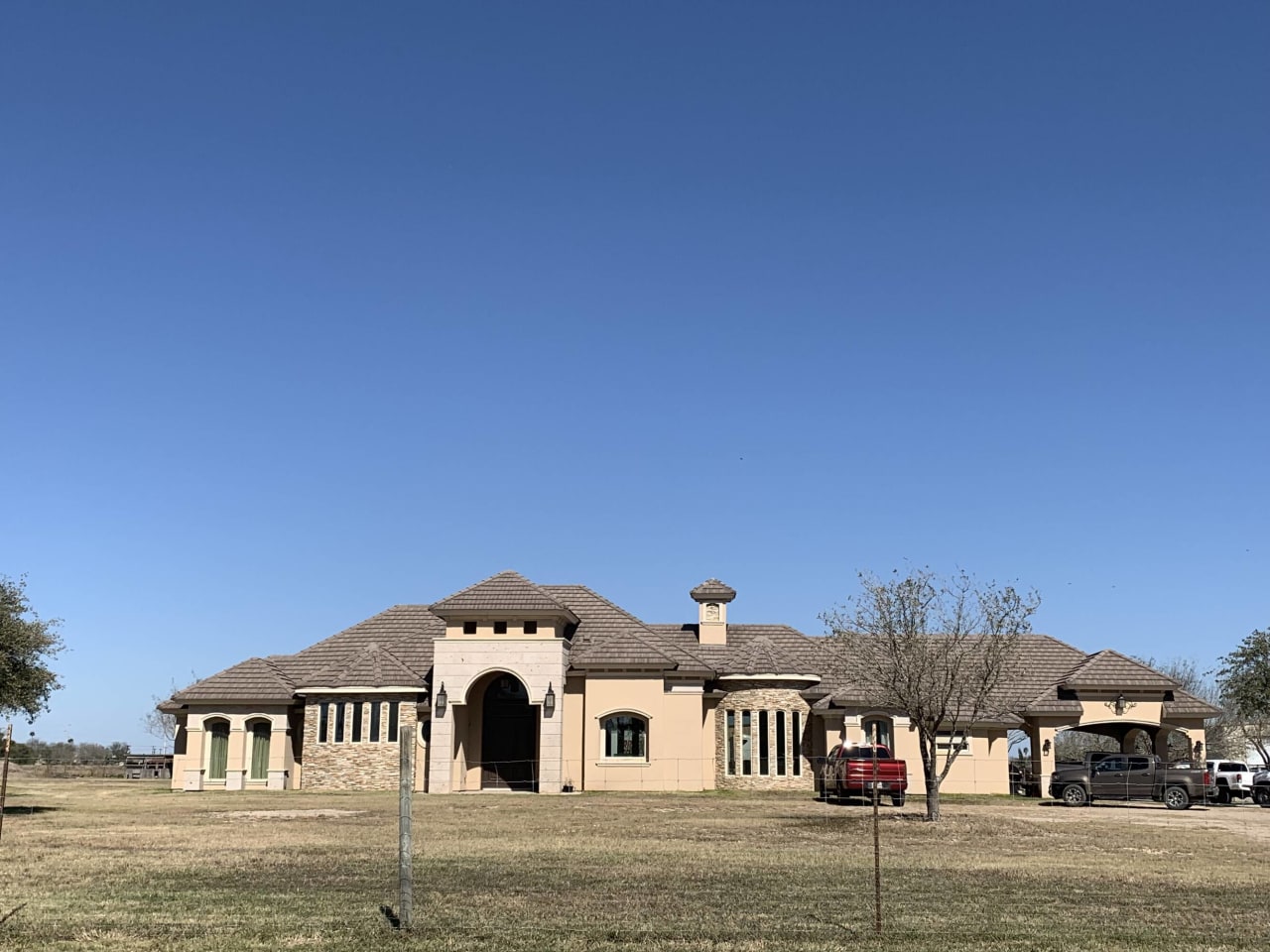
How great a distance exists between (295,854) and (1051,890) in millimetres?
11672

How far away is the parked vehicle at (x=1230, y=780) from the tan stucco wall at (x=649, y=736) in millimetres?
18532

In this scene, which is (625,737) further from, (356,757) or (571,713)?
(356,757)

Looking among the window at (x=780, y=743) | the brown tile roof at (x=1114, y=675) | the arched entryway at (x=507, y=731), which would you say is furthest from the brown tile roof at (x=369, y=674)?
the brown tile roof at (x=1114, y=675)

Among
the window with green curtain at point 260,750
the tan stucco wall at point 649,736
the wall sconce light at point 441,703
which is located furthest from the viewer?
the window with green curtain at point 260,750

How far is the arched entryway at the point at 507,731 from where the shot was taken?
48.7 m

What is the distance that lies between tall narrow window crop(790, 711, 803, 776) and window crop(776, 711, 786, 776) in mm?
343

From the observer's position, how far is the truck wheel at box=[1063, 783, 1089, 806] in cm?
4016

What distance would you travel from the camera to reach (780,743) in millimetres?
47000

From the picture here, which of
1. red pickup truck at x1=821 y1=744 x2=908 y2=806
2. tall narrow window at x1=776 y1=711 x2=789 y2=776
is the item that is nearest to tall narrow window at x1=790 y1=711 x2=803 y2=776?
tall narrow window at x1=776 y1=711 x2=789 y2=776

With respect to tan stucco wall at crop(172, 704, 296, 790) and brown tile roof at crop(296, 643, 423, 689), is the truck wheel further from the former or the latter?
tan stucco wall at crop(172, 704, 296, 790)

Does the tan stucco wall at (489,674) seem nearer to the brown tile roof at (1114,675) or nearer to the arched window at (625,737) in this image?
the arched window at (625,737)

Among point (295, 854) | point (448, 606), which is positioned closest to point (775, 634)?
point (448, 606)

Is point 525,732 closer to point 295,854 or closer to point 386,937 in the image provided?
point 295,854

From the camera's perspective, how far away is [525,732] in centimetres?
4944
